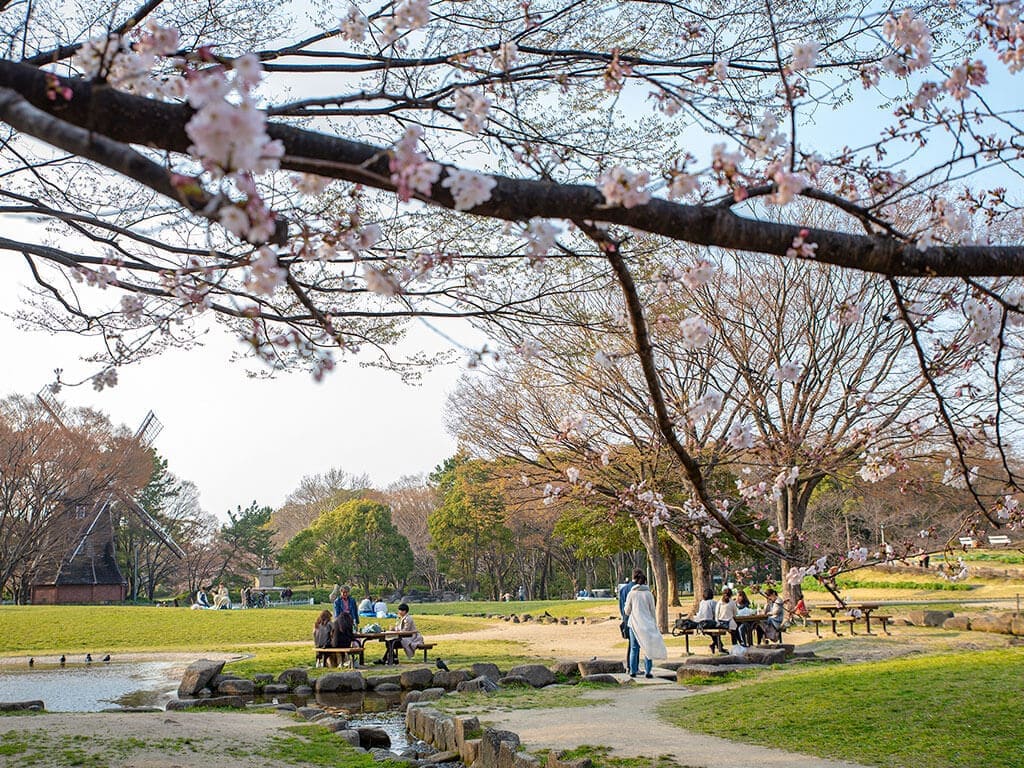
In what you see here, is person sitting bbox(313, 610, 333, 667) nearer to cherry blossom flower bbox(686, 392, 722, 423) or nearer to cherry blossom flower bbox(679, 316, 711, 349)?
cherry blossom flower bbox(686, 392, 722, 423)

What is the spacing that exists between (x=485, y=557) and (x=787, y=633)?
3051cm

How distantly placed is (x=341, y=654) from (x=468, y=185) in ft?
45.5

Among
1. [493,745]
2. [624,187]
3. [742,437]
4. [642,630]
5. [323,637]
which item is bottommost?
[493,745]

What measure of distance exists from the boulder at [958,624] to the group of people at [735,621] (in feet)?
10.3

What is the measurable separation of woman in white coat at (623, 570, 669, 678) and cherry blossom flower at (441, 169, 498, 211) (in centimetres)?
969

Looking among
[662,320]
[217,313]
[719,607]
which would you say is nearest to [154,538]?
[719,607]

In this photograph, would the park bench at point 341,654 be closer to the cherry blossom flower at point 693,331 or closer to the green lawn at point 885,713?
the green lawn at point 885,713

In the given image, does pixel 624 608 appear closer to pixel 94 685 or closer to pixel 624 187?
pixel 94 685

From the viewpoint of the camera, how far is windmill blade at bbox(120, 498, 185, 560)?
151ft

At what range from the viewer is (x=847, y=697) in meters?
8.10

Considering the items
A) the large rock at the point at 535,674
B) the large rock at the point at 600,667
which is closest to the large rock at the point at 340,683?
the large rock at the point at 535,674

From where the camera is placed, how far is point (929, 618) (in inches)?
699

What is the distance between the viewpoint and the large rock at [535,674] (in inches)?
456

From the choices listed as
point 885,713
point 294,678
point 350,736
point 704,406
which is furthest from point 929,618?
point 704,406
